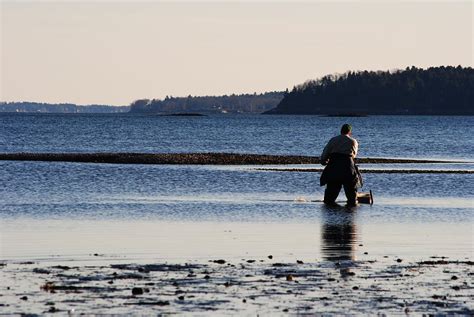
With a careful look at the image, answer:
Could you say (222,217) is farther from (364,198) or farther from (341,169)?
(364,198)

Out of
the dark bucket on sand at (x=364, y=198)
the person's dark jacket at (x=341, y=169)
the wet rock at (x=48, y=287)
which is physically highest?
the person's dark jacket at (x=341, y=169)

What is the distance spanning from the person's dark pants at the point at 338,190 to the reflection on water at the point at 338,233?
35 centimetres

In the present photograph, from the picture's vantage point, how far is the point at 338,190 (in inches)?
1305

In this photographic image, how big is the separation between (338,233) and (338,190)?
28.3 feet

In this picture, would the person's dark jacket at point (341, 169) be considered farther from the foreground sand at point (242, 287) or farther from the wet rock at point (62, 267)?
the wet rock at point (62, 267)

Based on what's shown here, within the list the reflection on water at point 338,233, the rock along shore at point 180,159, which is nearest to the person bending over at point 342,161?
the reflection on water at point 338,233

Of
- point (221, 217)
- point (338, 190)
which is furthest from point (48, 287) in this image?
point (338, 190)

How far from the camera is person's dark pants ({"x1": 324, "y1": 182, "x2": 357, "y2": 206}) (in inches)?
1276

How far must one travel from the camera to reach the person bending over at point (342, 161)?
104 feet

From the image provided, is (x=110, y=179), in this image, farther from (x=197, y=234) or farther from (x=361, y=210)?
(x=197, y=234)

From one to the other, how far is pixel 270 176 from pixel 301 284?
36.2 m

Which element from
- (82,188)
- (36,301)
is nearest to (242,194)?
(82,188)

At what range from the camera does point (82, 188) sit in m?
42.4

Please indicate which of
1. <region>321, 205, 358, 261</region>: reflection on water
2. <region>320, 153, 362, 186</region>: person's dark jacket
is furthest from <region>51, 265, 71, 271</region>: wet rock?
<region>320, 153, 362, 186</region>: person's dark jacket
